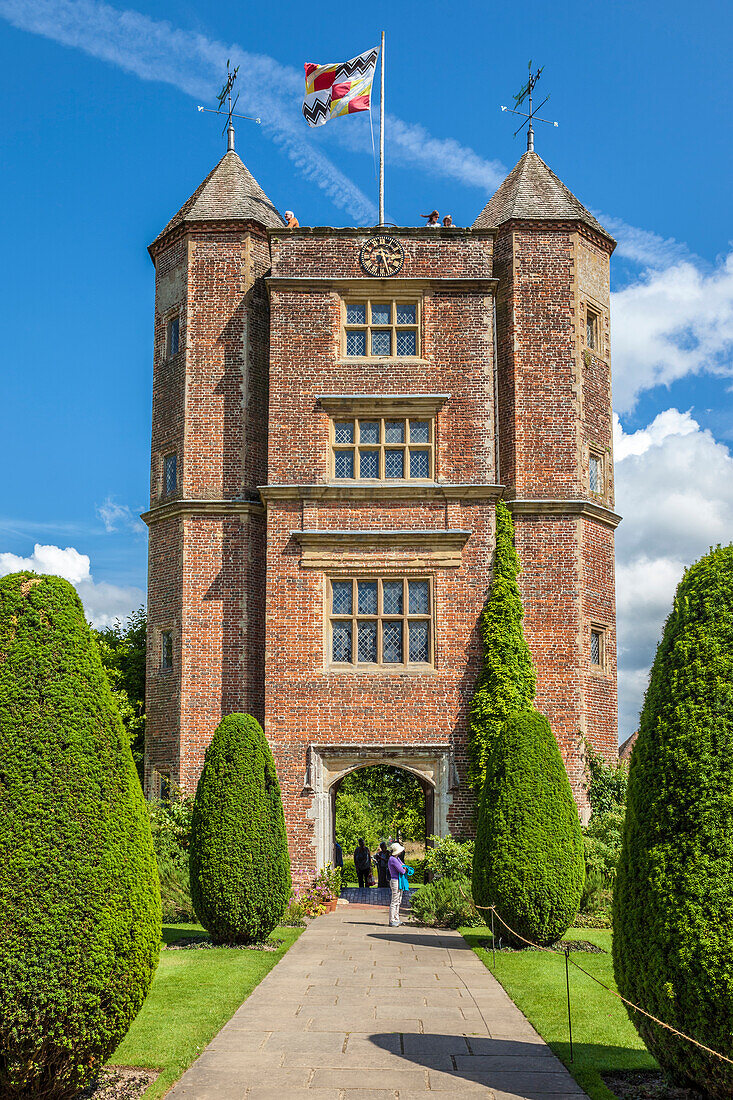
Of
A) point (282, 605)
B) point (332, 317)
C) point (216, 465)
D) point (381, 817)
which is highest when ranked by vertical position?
point (332, 317)

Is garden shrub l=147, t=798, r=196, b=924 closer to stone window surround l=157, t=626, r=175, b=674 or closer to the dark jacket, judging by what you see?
stone window surround l=157, t=626, r=175, b=674

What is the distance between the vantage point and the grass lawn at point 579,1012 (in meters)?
8.37

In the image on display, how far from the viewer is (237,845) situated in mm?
14602

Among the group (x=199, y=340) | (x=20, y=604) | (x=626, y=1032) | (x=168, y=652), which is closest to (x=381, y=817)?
(x=168, y=652)

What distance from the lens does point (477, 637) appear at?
65.5 feet

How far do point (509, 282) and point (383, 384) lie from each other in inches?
149

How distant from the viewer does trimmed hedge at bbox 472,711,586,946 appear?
1420 centimetres

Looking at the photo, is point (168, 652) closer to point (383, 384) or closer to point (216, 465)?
point (216, 465)

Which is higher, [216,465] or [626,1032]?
[216,465]

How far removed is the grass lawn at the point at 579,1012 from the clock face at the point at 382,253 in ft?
45.0

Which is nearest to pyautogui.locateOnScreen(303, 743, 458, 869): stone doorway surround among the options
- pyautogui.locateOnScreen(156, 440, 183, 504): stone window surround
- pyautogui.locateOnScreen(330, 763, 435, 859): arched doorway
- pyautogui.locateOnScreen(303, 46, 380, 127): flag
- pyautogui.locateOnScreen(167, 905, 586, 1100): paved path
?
pyautogui.locateOnScreen(167, 905, 586, 1100): paved path

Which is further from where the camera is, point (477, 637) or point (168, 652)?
point (168, 652)

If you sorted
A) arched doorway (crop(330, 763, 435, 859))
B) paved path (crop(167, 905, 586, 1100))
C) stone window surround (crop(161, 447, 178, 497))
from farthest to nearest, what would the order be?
arched doorway (crop(330, 763, 435, 859)) < stone window surround (crop(161, 447, 178, 497)) < paved path (crop(167, 905, 586, 1100))

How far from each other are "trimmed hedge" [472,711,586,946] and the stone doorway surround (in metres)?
3.92
